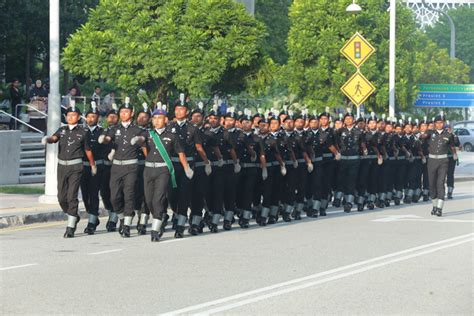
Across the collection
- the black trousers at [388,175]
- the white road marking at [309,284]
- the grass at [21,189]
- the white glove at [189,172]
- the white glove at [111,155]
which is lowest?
the white road marking at [309,284]

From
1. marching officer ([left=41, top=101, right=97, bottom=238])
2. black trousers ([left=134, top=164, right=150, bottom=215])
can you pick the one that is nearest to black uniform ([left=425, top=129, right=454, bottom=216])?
black trousers ([left=134, top=164, right=150, bottom=215])

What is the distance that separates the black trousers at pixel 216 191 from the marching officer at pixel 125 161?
5.53 ft

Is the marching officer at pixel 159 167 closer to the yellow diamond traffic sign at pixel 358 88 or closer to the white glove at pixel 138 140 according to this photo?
the white glove at pixel 138 140

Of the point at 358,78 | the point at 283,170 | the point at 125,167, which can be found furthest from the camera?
the point at 358,78

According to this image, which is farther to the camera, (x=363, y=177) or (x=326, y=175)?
(x=363, y=177)

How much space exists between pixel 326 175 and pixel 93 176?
6.98m

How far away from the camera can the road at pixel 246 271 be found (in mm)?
11531

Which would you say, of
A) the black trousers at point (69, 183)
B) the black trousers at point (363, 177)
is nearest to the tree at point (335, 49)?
the black trousers at point (363, 177)

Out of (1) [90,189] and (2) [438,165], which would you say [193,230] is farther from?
(2) [438,165]

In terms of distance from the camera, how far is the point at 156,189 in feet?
59.0

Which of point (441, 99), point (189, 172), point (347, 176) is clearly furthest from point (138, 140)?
point (441, 99)

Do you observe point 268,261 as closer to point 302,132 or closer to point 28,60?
point 302,132

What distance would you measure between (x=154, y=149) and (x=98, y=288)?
Answer: 571 centimetres

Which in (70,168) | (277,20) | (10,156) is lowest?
(10,156)
